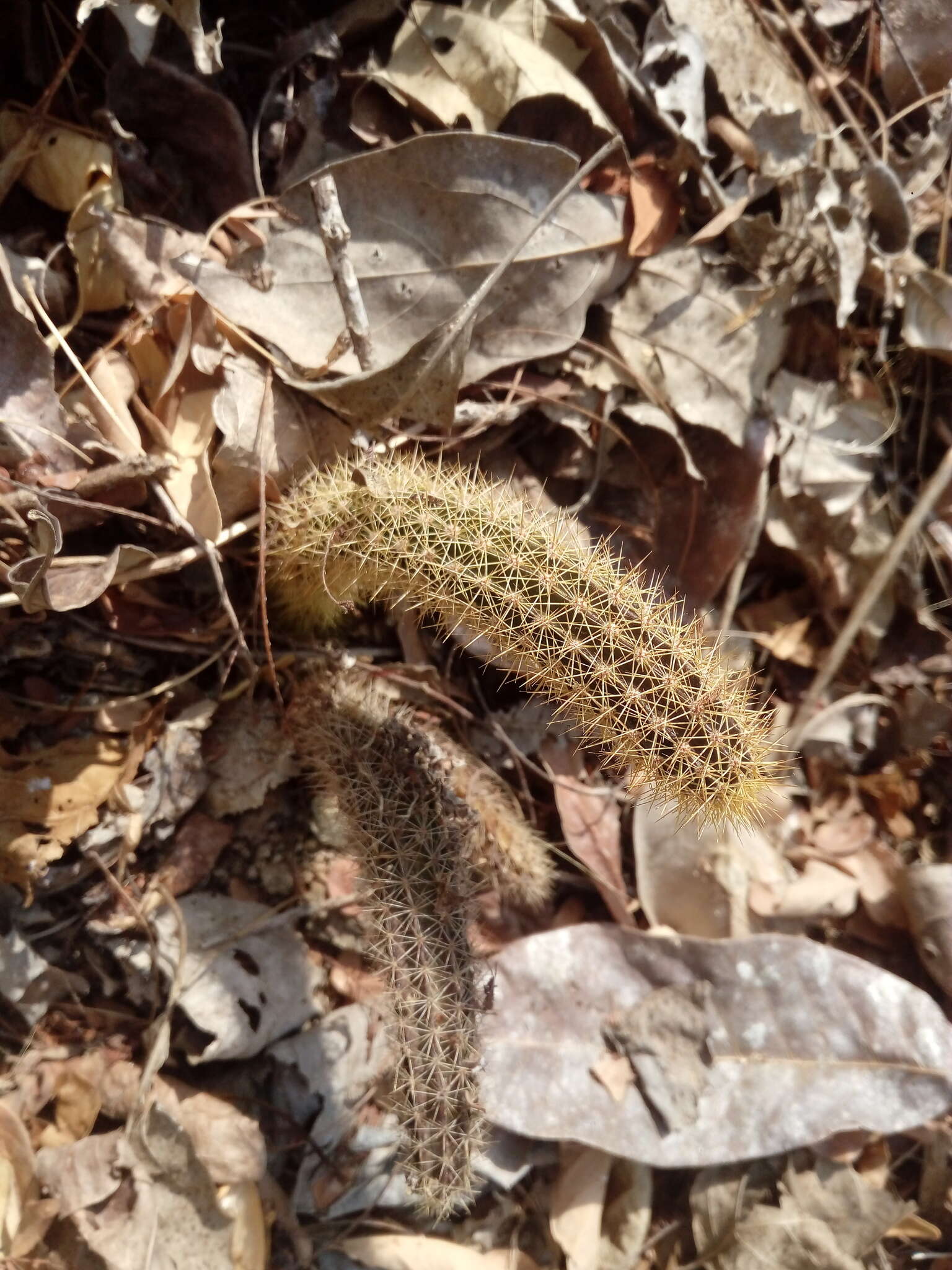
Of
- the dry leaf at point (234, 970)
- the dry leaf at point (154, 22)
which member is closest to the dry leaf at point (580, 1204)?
the dry leaf at point (234, 970)

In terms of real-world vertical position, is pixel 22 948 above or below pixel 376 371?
below

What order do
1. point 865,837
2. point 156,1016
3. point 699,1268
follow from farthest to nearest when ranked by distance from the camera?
point 865,837, point 699,1268, point 156,1016

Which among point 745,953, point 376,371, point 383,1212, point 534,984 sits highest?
point 376,371

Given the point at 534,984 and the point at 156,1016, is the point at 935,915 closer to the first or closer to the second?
the point at 534,984

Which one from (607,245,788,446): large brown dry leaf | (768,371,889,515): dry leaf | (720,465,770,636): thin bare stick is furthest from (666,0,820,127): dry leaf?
(720,465,770,636): thin bare stick

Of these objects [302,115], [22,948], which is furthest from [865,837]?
[302,115]

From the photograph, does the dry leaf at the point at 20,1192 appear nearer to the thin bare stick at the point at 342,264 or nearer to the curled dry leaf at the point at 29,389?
the curled dry leaf at the point at 29,389

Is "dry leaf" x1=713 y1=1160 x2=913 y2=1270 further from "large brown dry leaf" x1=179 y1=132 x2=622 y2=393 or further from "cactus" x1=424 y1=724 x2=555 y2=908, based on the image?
"large brown dry leaf" x1=179 y1=132 x2=622 y2=393
